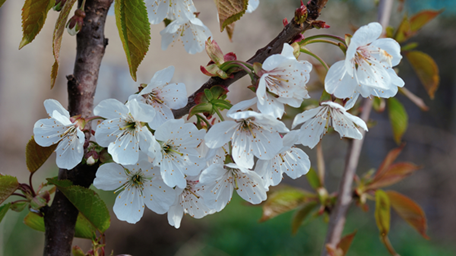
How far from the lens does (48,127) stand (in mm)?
→ 482

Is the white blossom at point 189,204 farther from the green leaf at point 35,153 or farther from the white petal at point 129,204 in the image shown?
the green leaf at point 35,153

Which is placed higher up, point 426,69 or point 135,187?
point 135,187

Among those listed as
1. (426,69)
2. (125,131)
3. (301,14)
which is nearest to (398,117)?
(426,69)

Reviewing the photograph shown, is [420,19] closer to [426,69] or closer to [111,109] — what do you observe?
[426,69]

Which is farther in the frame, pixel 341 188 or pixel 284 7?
pixel 284 7

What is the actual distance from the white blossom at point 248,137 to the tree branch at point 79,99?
0.23 meters

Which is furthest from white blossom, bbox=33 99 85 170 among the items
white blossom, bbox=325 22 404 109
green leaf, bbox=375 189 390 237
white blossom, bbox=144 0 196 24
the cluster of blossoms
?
green leaf, bbox=375 189 390 237

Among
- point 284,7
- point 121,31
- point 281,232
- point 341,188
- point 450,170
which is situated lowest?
point 450,170

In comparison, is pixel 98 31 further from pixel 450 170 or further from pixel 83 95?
pixel 450 170

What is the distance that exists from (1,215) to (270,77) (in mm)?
457

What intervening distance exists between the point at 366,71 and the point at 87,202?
1.41ft

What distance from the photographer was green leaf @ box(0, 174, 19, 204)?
0.49 m

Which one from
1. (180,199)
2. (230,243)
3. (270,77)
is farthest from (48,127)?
(230,243)

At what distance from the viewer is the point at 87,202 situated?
506 mm
